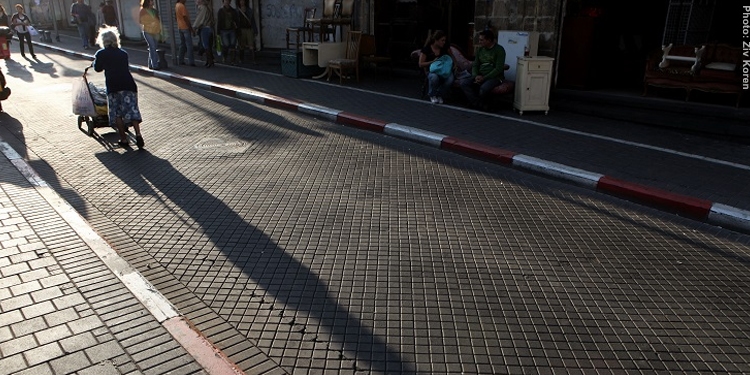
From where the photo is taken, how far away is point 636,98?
9.55 metres

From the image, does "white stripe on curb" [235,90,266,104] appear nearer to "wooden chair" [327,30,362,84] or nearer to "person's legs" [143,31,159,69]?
"wooden chair" [327,30,362,84]

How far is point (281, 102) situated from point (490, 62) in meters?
4.16

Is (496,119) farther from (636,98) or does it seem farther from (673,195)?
(673,195)

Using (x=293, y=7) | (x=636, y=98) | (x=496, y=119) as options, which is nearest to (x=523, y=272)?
(x=496, y=119)

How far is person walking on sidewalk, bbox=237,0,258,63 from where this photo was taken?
16766 mm

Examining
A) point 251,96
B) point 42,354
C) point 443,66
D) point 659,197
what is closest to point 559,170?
point 659,197

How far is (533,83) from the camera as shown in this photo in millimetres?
9516

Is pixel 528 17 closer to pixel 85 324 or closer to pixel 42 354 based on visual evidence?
pixel 85 324

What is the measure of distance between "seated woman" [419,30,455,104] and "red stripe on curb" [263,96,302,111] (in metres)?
2.66

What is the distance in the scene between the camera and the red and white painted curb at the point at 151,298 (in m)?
3.01

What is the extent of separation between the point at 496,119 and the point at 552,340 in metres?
6.44

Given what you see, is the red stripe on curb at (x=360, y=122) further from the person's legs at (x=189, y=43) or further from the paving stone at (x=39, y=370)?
the person's legs at (x=189, y=43)

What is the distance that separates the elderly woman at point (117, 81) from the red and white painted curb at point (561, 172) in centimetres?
340

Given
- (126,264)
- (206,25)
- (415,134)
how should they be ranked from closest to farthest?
1. (126,264)
2. (415,134)
3. (206,25)
